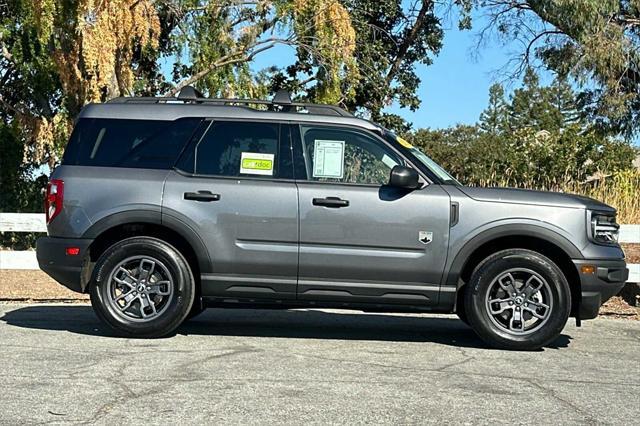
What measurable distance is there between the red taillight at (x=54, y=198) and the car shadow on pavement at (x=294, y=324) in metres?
1.12

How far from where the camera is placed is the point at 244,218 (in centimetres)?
743

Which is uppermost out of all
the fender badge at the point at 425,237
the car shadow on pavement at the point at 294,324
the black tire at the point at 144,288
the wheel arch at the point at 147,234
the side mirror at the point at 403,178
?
the side mirror at the point at 403,178

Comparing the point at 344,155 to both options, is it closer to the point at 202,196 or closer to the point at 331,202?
the point at 331,202

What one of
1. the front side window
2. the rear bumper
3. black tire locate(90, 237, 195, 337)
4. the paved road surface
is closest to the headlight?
the paved road surface

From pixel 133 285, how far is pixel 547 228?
3576 millimetres

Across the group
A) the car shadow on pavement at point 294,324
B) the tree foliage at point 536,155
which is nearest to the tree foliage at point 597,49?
the tree foliage at point 536,155

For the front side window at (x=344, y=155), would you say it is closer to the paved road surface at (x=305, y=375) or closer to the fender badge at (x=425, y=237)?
the fender badge at (x=425, y=237)

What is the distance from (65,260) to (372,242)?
8.77 feet

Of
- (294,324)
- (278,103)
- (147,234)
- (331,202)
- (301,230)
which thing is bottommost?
(294,324)

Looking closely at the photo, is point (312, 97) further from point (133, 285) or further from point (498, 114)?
point (498, 114)

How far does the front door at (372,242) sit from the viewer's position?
7.34 metres

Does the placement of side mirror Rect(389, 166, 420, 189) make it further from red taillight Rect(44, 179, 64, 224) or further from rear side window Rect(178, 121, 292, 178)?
red taillight Rect(44, 179, 64, 224)

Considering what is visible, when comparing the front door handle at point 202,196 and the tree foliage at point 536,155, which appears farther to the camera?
the tree foliage at point 536,155

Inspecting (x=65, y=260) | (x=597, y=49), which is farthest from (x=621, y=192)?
(x=65, y=260)
